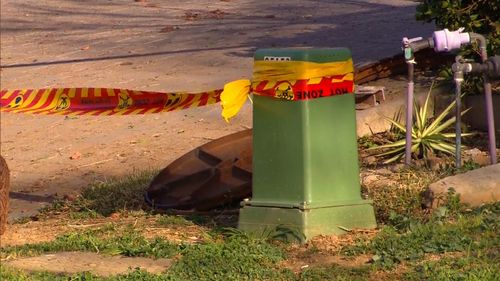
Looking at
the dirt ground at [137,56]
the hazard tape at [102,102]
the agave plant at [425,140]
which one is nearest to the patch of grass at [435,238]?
the agave plant at [425,140]

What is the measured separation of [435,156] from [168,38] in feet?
24.6

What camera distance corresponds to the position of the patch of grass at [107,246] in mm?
6128

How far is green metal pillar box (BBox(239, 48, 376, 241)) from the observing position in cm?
623

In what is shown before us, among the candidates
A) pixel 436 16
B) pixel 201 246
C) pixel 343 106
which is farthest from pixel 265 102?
pixel 436 16

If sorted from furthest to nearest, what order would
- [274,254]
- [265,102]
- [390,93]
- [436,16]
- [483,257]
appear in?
[390,93]
[436,16]
[265,102]
[274,254]
[483,257]

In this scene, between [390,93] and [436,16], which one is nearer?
[436,16]

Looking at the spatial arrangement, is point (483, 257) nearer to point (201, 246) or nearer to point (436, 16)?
point (201, 246)

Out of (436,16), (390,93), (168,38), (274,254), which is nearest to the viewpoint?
(274,254)

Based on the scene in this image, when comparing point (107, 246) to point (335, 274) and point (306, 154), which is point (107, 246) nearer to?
point (306, 154)

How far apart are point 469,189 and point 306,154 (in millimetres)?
1038

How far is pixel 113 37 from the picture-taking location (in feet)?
50.6

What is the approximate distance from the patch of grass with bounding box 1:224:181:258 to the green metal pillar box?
0.53m

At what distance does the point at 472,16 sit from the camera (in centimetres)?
868

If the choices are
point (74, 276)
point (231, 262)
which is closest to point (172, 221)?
point (231, 262)
